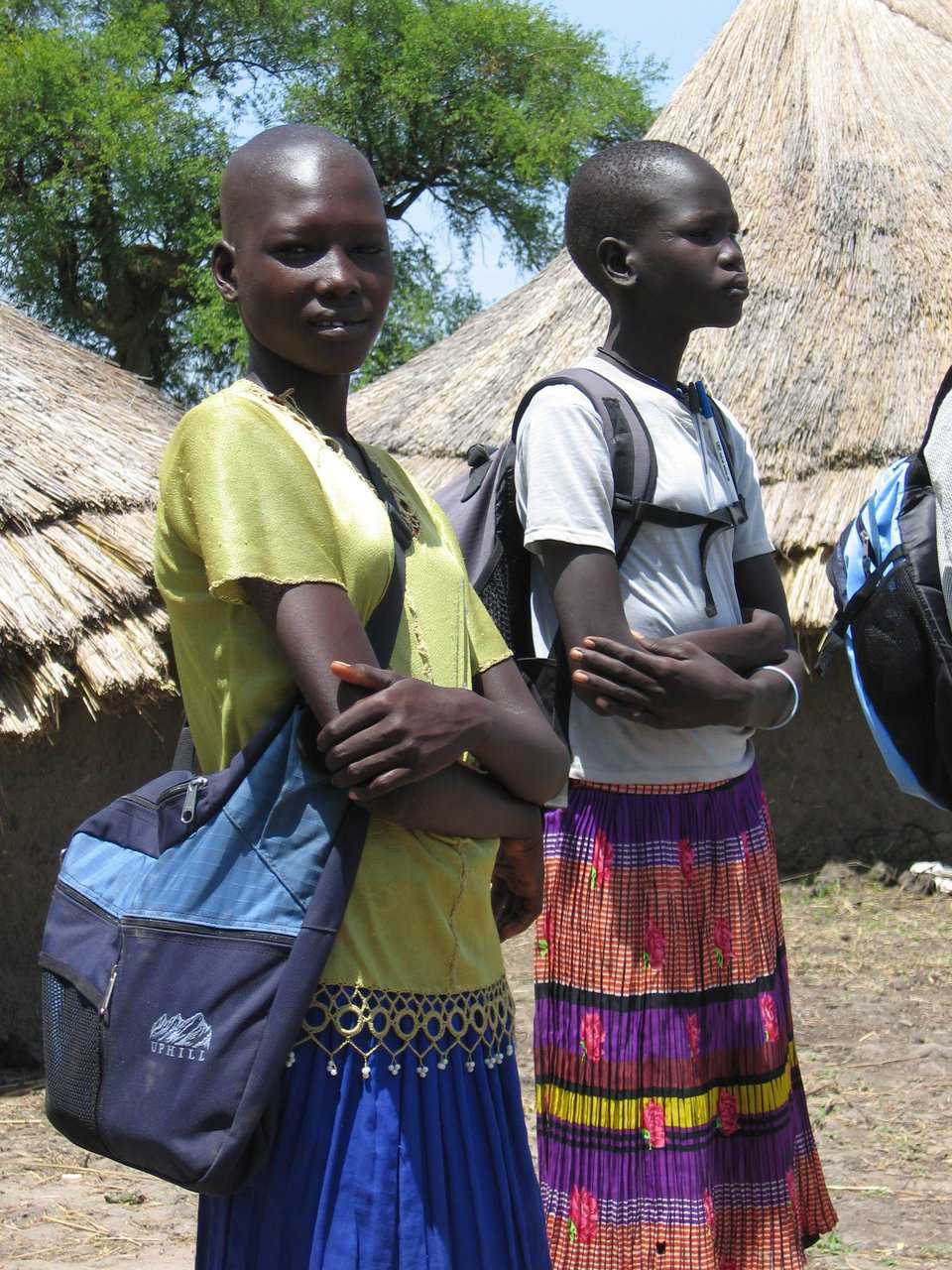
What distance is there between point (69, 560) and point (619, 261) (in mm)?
2774

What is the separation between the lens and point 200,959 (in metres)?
1.42

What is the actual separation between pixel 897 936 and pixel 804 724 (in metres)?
1.17

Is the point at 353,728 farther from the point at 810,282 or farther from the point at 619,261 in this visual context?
the point at 810,282

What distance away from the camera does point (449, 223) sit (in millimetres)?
19812

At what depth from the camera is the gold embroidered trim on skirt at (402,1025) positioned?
1495mm

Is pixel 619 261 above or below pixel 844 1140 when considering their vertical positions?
above

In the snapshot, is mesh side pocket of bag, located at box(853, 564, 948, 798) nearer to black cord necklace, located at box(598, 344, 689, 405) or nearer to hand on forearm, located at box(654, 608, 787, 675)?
hand on forearm, located at box(654, 608, 787, 675)

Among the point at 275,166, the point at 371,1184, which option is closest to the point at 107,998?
the point at 371,1184

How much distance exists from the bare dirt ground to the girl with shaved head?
1.85 metres

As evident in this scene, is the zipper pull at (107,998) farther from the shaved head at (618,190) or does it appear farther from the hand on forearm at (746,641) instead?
the shaved head at (618,190)

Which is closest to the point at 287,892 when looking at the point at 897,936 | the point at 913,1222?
the point at 913,1222

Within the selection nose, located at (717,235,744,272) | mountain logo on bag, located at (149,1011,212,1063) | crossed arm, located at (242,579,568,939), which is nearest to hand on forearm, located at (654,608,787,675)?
nose, located at (717,235,744,272)

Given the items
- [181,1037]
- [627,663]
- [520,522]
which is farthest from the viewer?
[520,522]

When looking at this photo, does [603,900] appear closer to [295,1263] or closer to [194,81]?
[295,1263]
